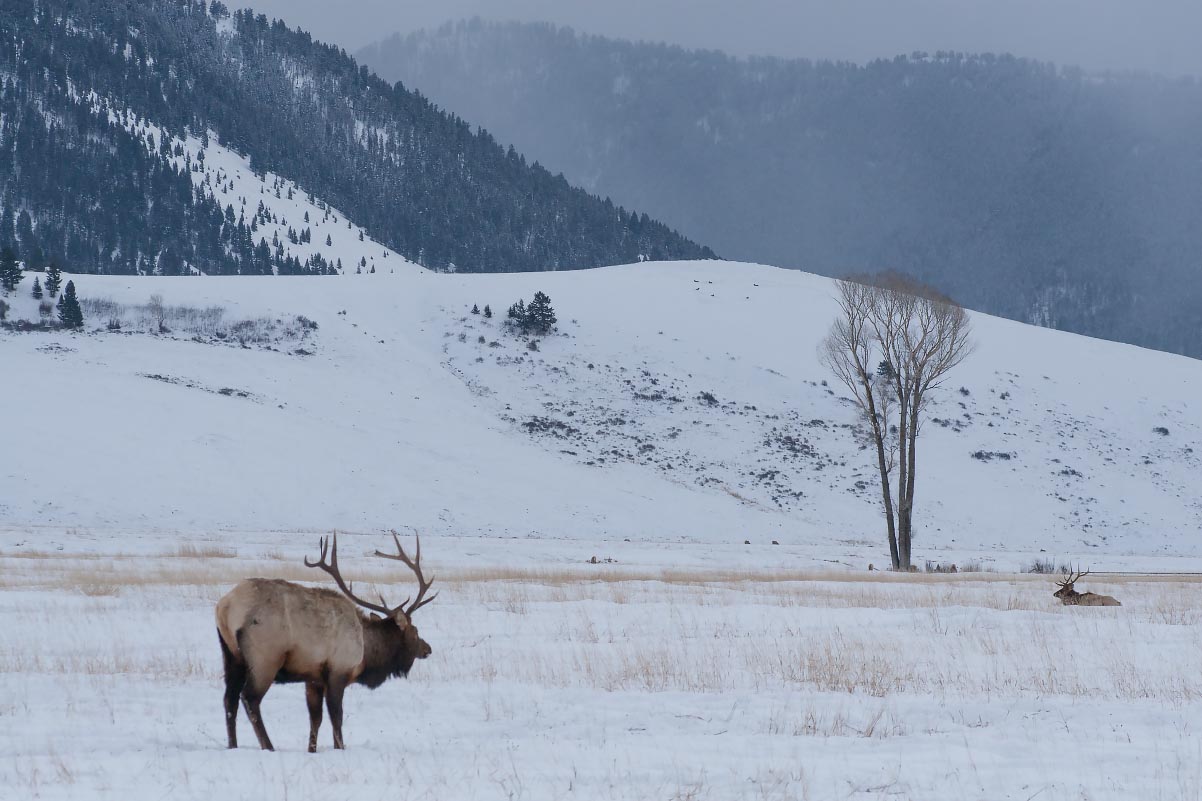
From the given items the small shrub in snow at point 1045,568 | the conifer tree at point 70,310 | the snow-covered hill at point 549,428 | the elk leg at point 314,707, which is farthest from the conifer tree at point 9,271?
the elk leg at point 314,707

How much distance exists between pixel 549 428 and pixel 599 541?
1641 cm

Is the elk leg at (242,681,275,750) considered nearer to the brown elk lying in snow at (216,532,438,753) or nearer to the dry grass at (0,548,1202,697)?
the brown elk lying in snow at (216,532,438,753)

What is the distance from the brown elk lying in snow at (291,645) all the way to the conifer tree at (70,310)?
2200 inches

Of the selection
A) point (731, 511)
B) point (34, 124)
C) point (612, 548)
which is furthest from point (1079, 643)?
point (34, 124)

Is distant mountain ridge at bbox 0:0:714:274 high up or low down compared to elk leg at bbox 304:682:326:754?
up

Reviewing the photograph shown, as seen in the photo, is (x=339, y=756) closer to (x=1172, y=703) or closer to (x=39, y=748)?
(x=39, y=748)

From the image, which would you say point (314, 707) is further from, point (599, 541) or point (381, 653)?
point (599, 541)

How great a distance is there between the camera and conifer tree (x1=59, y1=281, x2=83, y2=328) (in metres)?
56.5

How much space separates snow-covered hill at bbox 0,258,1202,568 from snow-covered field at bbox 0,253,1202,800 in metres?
0.25

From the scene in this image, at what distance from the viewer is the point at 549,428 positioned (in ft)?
183

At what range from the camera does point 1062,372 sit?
7069 centimetres

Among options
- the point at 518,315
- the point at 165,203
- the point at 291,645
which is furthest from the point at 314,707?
the point at 165,203

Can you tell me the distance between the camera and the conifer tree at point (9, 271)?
5853cm

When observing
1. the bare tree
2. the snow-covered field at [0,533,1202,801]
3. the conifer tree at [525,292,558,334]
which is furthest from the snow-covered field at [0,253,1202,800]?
the bare tree
